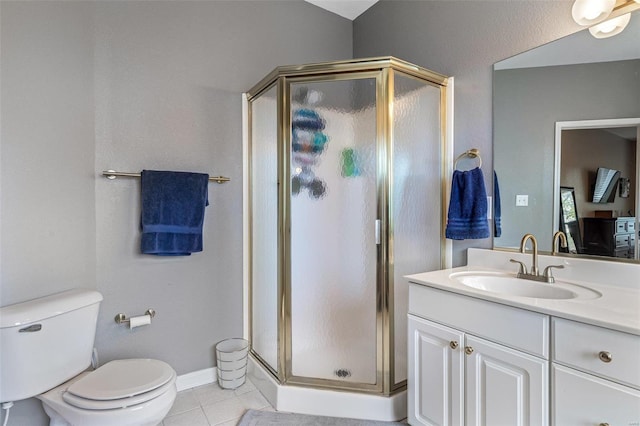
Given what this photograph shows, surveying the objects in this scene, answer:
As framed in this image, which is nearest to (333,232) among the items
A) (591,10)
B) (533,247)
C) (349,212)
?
(349,212)

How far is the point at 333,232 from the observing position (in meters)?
2.00

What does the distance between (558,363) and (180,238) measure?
1.87m

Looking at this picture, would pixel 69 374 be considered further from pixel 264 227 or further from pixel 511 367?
pixel 511 367

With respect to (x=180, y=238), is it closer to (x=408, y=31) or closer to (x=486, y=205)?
(x=486, y=205)

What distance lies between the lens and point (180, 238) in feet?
6.38

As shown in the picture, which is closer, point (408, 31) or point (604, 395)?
point (604, 395)

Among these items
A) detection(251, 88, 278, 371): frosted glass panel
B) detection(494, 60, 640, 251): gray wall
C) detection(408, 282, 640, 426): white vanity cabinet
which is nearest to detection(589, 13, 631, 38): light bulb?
detection(494, 60, 640, 251): gray wall

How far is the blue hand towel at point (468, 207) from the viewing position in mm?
1774

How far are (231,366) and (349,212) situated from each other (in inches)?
49.2

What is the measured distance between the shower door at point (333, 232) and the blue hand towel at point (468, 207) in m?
0.44

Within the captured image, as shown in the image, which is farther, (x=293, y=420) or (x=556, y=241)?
(x=293, y=420)

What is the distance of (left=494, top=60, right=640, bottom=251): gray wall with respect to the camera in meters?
1.41

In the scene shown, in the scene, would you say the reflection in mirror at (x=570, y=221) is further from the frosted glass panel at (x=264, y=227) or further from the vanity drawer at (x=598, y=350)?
the frosted glass panel at (x=264, y=227)

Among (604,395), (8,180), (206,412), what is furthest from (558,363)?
(8,180)
